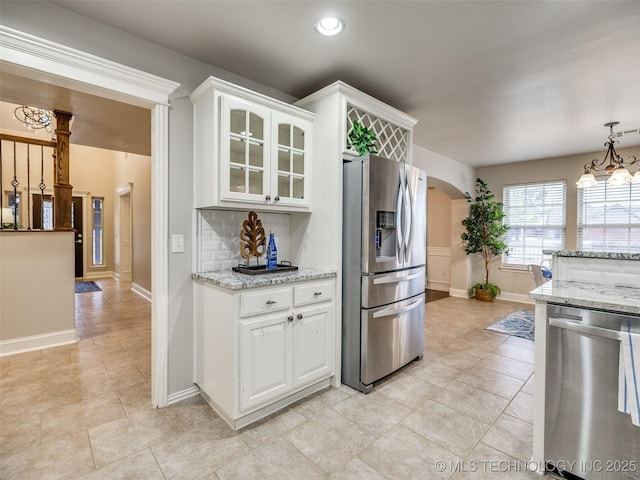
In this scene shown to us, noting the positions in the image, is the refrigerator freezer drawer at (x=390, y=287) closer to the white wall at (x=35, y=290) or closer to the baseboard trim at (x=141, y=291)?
the white wall at (x=35, y=290)

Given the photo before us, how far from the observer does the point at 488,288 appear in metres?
5.98

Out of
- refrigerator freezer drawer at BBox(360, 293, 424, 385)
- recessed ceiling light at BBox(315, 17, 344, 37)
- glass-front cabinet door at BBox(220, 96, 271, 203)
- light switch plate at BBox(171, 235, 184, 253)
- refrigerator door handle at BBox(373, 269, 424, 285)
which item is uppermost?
recessed ceiling light at BBox(315, 17, 344, 37)

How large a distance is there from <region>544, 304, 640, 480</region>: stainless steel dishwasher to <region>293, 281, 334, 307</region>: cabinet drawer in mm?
1407

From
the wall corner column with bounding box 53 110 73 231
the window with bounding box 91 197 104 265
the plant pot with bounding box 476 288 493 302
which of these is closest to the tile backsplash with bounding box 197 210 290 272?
the wall corner column with bounding box 53 110 73 231

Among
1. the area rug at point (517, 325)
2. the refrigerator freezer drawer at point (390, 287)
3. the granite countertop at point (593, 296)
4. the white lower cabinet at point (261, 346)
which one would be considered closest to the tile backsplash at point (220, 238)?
the white lower cabinet at point (261, 346)

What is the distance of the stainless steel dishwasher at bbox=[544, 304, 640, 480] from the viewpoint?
1.44 m

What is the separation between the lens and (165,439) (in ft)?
6.26

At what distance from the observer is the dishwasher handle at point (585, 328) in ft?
4.66

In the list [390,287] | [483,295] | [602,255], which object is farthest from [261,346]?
[483,295]

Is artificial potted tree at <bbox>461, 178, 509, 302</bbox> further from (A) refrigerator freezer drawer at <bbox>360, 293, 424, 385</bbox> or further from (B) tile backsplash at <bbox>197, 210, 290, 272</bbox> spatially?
(B) tile backsplash at <bbox>197, 210, 290, 272</bbox>

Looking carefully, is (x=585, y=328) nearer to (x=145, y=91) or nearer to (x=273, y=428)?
(x=273, y=428)

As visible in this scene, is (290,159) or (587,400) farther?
(290,159)

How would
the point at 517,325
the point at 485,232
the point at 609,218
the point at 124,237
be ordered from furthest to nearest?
the point at 124,237 < the point at 485,232 < the point at 609,218 < the point at 517,325

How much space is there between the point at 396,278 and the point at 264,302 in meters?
1.19
